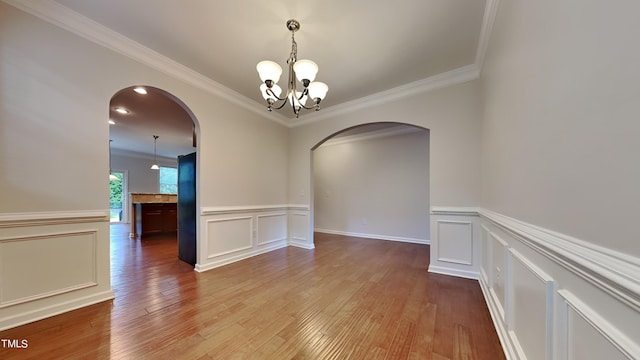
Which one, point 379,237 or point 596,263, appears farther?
point 379,237

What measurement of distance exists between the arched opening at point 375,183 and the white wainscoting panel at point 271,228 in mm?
629

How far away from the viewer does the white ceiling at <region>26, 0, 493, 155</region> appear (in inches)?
73.8

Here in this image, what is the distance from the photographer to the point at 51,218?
1.87 metres

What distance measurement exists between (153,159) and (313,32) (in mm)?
9566

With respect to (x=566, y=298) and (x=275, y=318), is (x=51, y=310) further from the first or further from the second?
(x=566, y=298)

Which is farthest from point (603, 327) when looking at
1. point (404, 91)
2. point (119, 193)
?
point (119, 193)

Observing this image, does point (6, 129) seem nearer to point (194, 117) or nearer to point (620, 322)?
point (194, 117)

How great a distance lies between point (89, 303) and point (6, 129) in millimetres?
1640

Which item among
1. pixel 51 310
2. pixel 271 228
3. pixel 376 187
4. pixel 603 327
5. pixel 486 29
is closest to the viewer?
pixel 603 327

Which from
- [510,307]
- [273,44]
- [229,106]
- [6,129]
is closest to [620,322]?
[510,307]

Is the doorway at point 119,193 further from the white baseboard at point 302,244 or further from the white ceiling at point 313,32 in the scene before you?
the white ceiling at point 313,32

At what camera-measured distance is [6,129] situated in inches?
67.6

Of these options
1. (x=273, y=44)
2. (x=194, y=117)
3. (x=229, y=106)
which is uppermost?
(x=273, y=44)

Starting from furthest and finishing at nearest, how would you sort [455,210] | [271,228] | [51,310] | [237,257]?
[271,228]
[237,257]
[455,210]
[51,310]
